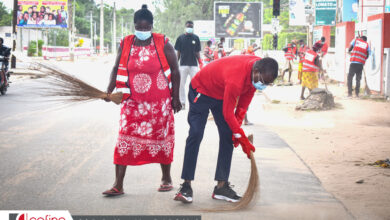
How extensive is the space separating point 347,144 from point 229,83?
14.9ft

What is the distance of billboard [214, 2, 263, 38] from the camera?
4756cm

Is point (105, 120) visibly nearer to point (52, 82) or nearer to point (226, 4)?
point (52, 82)

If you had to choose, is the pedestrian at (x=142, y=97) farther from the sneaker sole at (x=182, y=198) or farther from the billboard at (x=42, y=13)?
the billboard at (x=42, y=13)

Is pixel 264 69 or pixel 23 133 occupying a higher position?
pixel 264 69

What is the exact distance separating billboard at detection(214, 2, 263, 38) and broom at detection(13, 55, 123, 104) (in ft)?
137

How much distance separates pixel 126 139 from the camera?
5.24 metres

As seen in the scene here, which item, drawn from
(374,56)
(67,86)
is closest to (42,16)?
(374,56)

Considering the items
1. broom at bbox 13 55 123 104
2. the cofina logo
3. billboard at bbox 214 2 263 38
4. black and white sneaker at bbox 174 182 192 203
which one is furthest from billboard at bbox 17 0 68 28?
the cofina logo

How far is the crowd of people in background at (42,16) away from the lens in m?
53.1

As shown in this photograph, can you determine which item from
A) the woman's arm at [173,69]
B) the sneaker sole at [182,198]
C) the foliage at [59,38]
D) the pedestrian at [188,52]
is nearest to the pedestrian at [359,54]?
the pedestrian at [188,52]

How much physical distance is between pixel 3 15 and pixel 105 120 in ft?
239

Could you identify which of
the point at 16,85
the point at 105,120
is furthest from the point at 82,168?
the point at 16,85

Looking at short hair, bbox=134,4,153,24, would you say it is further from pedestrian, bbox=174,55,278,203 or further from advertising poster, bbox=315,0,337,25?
advertising poster, bbox=315,0,337,25

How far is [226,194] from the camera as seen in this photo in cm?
518
